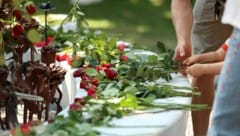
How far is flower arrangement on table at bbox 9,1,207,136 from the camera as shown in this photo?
2219 millimetres

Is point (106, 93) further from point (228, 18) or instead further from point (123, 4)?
point (123, 4)

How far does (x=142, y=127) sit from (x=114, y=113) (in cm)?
12

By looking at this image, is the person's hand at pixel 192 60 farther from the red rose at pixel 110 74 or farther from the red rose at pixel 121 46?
the red rose at pixel 121 46

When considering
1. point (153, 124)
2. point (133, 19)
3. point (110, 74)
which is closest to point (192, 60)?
point (110, 74)

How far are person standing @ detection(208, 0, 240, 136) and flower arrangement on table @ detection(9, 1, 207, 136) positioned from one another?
28 centimetres

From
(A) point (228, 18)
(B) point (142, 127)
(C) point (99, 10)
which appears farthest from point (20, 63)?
(C) point (99, 10)

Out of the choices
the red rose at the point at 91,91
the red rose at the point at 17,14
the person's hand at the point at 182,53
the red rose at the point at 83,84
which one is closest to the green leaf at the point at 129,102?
the red rose at the point at 91,91

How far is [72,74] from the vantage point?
9.81 ft

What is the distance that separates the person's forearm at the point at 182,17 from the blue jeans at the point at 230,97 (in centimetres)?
86

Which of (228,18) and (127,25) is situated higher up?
(228,18)

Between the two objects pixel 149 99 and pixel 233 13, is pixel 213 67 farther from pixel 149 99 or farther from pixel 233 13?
pixel 233 13

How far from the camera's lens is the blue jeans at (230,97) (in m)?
2.15

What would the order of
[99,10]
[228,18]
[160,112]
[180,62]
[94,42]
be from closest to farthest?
[228,18]
[160,112]
[180,62]
[94,42]
[99,10]

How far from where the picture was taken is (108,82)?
2.67 meters
